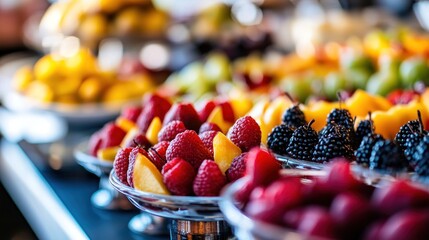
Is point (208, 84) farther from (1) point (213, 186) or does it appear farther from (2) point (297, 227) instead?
(2) point (297, 227)

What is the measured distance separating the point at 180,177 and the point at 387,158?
0.30 metres

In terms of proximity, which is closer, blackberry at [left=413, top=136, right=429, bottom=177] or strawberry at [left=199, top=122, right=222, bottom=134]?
blackberry at [left=413, top=136, right=429, bottom=177]

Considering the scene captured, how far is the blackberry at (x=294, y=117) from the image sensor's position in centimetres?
120

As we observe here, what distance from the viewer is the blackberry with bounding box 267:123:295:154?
1073 millimetres

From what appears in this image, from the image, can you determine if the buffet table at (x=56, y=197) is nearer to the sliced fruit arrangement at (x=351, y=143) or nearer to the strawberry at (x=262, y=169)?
the sliced fruit arrangement at (x=351, y=143)

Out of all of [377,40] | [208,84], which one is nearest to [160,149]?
[208,84]

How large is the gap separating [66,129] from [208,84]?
0.55 m

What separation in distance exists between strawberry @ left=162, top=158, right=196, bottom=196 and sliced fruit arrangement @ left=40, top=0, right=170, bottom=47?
1.75m

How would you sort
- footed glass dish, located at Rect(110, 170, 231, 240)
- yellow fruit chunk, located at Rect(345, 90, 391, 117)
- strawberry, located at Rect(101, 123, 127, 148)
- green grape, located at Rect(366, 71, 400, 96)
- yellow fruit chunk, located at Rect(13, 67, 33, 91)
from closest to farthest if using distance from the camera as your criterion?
footed glass dish, located at Rect(110, 170, 231, 240) → yellow fruit chunk, located at Rect(345, 90, 391, 117) → strawberry, located at Rect(101, 123, 127, 148) → green grape, located at Rect(366, 71, 400, 96) → yellow fruit chunk, located at Rect(13, 67, 33, 91)

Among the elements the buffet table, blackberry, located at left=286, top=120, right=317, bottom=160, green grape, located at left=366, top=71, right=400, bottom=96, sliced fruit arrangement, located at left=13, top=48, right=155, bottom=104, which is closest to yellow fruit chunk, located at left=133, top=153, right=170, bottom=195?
blackberry, located at left=286, top=120, right=317, bottom=160

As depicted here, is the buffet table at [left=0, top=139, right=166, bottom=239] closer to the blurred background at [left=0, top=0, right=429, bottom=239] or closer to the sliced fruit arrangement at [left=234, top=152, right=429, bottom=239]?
the blurred background at [left=0, top=0, right=429, bottom=239]

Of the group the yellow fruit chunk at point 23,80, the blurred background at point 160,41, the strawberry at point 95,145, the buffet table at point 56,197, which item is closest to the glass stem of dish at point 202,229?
the buffet table at point 56,197

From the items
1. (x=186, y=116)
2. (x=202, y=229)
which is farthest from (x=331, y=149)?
(x=186, y=116)

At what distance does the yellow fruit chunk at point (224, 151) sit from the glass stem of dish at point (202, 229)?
117mm
